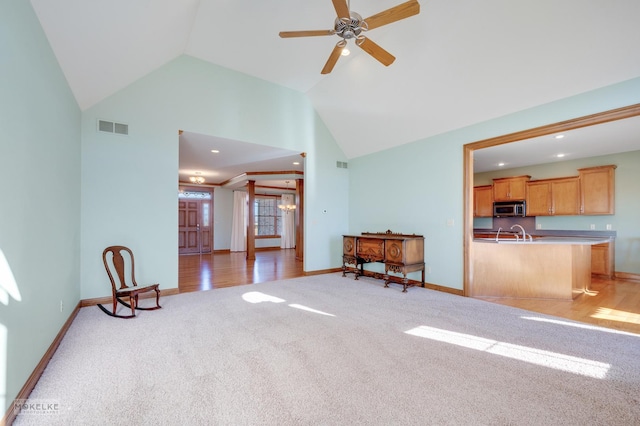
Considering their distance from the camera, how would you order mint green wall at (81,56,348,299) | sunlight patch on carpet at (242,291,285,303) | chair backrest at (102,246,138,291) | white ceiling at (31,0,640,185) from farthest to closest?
sunlight patch on carpet at (242,291,285,303) < mint green wall at (81,56,348,299) < chair backrest at (102,246,138,291) < white ceiling at (31,0,640,185)

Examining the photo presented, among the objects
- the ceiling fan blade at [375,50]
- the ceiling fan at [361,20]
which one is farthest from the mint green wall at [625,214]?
the ceiling fan at [361,20]

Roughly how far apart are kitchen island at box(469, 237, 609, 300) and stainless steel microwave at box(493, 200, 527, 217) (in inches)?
93.1

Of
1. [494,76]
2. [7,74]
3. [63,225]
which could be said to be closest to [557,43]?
[494,76]

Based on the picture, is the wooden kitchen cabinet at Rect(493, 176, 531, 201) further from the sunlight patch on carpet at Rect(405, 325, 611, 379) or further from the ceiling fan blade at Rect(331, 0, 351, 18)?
the ceiling fan blade at Rect(331, 0, 351, 18)

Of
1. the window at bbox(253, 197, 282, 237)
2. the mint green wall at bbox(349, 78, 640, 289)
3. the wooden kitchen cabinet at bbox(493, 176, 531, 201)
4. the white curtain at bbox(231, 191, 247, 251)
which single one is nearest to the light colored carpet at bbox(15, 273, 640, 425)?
the mint green wall at bbox(349, 78, 640, 289)

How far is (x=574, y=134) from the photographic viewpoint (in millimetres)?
4457

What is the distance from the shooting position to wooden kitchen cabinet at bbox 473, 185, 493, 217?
7453 millimetres

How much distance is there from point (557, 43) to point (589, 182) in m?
4.55

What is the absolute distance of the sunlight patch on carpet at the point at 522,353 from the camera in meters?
2.17

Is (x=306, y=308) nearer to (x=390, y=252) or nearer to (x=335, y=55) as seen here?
(x=390, y=252)

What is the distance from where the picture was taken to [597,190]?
5801 millimetres

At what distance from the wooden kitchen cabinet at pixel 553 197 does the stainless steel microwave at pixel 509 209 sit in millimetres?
121

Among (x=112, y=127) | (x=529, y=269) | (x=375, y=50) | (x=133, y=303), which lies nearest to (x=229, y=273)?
(x=133, y=303)

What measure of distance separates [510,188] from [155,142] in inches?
315
